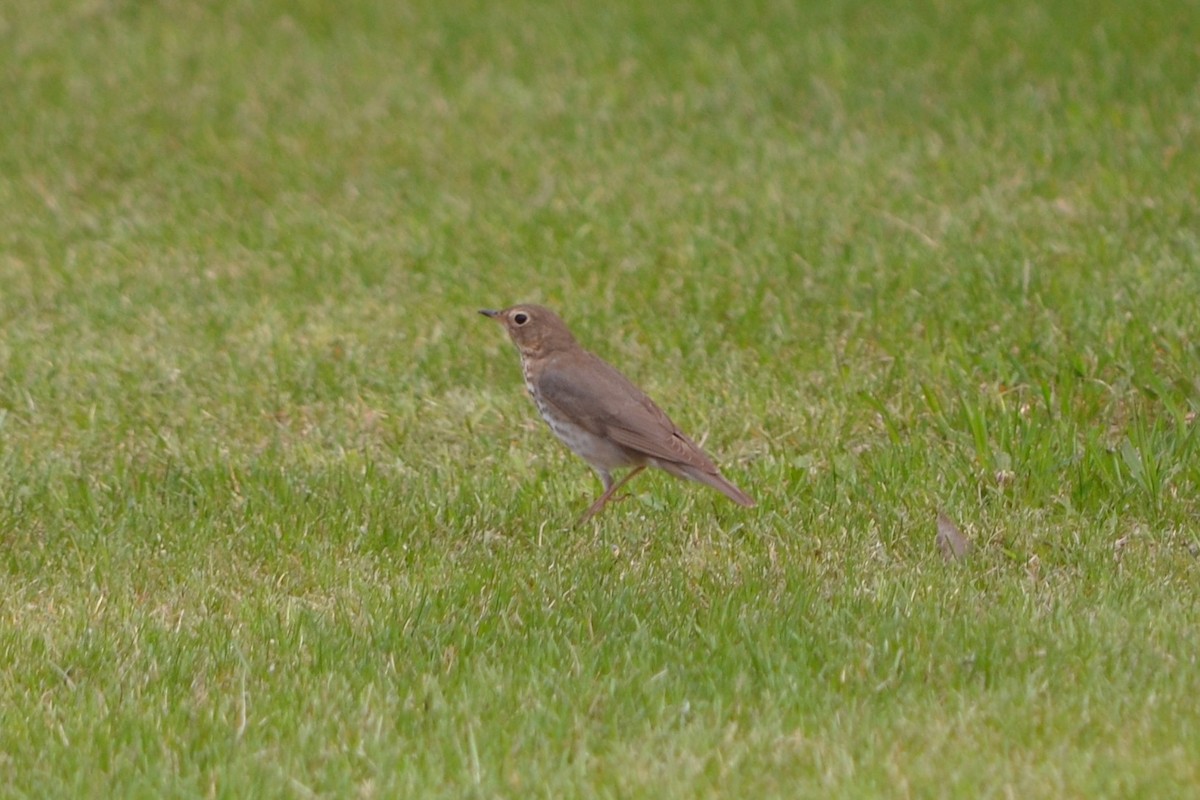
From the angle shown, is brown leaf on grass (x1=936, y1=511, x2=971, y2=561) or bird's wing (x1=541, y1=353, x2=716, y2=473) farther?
bird's wing (x1=541, y1=353, x2=716, y2=473)

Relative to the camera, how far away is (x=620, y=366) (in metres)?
8.08

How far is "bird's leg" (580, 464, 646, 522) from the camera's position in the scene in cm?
646

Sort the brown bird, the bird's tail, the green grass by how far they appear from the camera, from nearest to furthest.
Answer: the green grass, the bird's tail, the brown bird

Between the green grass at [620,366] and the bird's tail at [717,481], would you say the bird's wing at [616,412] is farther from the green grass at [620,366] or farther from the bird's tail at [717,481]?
the green grass at [620,366]

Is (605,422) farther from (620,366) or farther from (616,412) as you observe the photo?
(620,366)

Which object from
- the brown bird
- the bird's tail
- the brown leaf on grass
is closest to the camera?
the brown leaf on grass

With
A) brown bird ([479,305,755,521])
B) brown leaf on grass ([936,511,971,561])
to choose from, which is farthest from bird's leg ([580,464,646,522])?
brown leaf on grass ([936,511,971,561])

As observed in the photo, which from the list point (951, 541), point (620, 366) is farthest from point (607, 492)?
point (620, 366)

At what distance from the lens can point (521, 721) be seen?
4715 millimetres

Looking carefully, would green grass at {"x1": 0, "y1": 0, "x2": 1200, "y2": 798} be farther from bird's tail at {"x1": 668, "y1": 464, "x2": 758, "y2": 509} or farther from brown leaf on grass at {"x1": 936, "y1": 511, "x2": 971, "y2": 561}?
bird's tail at {"x1": 668, "y1": 464, "x2": 758, "y2": 509}

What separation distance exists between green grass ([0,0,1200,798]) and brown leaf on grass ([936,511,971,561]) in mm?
50

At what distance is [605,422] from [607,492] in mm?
244

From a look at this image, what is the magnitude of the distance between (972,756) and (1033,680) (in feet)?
1.69

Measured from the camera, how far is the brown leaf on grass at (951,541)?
5965 mm
